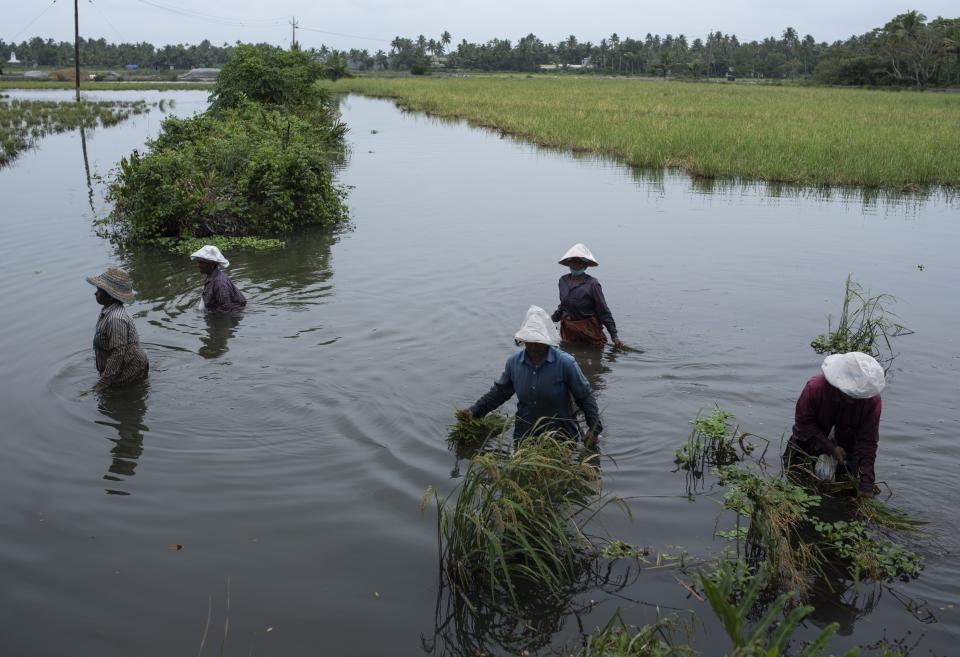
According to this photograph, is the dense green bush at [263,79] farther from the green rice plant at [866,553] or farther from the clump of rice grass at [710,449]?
the green rice plant at [866,553]

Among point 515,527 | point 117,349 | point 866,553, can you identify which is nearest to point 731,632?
point 515,527

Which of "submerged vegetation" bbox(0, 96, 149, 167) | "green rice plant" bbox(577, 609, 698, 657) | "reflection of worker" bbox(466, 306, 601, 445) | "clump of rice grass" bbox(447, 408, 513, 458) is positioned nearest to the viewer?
"green rice plant" bbox(577, 609, 698, 657)

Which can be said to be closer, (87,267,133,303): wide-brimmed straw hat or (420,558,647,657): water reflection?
(420,558,647,657): water reflection

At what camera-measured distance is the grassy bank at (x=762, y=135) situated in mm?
18531

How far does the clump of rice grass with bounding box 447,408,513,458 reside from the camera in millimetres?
5785

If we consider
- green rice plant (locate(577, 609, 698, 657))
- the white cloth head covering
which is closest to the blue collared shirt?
the white cloth head covering

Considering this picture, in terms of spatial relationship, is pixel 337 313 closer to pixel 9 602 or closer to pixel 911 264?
pixel 9 602

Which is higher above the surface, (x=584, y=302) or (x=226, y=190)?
(x=226, y=190)

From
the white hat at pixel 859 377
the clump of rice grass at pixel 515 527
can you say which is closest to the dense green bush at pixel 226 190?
the clump of rice grass at pixel 515 527

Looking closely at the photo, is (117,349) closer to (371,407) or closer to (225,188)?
(371,407)

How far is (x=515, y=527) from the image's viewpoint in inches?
159

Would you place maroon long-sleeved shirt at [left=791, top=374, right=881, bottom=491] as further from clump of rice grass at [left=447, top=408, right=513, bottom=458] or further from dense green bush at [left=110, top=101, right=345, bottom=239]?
dense green bush at [left=110, top=101, right=345, bottom=239]

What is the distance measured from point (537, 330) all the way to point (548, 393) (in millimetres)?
479

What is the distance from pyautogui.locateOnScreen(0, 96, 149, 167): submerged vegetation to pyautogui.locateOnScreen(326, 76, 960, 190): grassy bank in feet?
51.0
